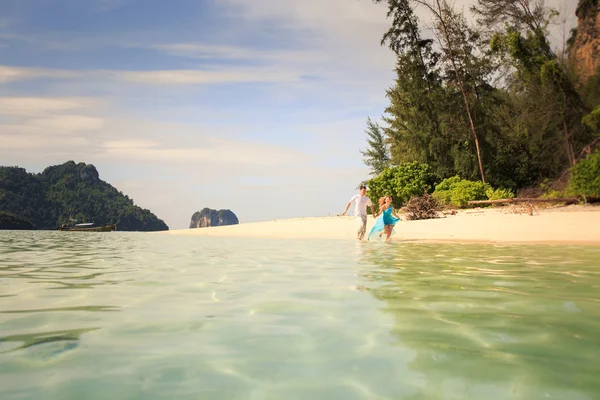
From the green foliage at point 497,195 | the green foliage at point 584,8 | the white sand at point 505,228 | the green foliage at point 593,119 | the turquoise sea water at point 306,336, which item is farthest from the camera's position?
the green foliage at point 584,8

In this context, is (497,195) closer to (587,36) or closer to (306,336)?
(306,336)

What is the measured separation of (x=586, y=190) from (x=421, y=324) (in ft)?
65.1

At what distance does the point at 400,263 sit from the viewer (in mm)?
8781

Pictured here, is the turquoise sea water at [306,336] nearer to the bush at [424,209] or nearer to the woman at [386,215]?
the woman at [386,215]

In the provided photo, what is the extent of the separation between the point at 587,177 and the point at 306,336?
20.7 meters

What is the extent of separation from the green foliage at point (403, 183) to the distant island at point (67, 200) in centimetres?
9843

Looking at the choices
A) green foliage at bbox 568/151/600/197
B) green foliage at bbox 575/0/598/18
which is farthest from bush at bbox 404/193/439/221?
green foliage at bbox 575/0/598/18

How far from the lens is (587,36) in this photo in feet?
129

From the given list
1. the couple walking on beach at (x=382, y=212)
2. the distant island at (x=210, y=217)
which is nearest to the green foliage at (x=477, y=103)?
the couple walking on beach at (x=382, y=212)

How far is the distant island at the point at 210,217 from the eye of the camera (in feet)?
530

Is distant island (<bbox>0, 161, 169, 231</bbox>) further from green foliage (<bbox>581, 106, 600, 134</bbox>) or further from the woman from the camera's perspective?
the woman

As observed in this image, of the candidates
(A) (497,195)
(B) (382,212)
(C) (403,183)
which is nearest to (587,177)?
(A) (497,195)

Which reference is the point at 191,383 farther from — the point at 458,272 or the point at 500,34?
the point at 500,34

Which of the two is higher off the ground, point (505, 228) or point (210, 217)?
point (210, 217)
